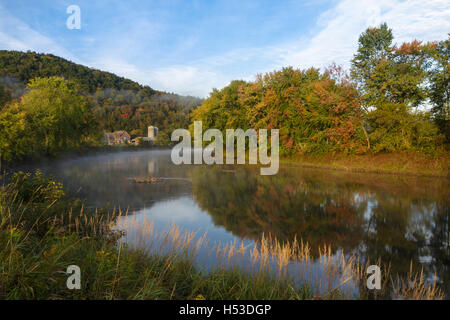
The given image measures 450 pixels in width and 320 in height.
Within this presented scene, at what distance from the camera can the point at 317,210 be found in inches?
548

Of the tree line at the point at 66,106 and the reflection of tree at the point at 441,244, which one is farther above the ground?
the tree line at the point at 66,106

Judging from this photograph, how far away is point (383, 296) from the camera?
5812 mm

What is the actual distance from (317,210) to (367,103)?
2257 cm

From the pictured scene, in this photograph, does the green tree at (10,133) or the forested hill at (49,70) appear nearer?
the green tree at (10,133)

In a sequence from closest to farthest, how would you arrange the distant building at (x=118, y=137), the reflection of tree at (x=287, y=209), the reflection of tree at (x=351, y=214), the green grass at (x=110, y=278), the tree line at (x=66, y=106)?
the green grass at (x=110, y=278) → the reflection of tree at (x=351, y=214) → the reflection of tree at (x=287, y=209) → the tree line at (x=66, y=106) → the distant building at (x=118, y=137)

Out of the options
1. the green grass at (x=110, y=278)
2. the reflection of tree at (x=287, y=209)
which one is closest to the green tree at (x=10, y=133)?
the reflection of tree at (x=287, y=209)

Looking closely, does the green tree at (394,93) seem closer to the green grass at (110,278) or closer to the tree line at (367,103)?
the tree line at (367,103)

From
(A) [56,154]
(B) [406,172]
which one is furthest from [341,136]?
(A) [56,154]

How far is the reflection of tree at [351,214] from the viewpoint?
9078mm

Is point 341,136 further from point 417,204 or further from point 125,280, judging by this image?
point 125,280

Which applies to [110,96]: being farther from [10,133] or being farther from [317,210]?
[317,210]

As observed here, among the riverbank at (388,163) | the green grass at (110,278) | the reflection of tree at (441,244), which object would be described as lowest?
the reflection of tree at (441,244)

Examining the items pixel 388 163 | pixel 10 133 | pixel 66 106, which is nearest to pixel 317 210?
pixel 388 163

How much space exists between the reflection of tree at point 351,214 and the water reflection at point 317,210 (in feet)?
0.07
